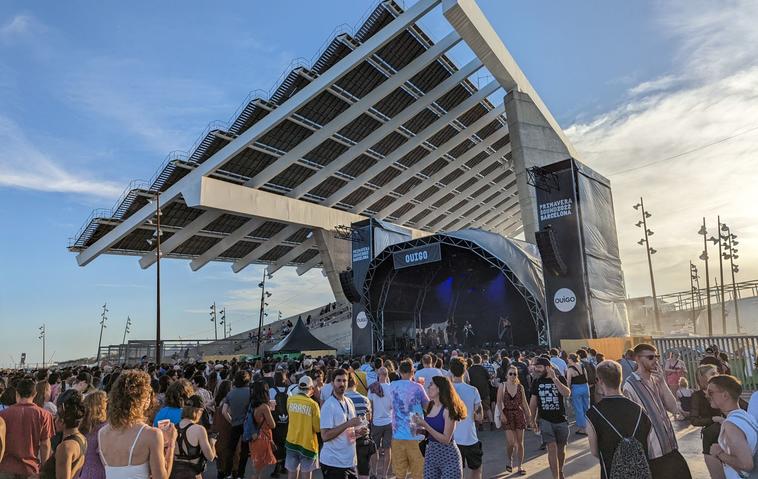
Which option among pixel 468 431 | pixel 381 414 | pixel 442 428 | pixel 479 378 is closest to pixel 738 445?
pixel 442 428

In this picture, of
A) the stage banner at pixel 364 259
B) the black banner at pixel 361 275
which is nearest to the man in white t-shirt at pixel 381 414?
the stage banner at pixel 364 259

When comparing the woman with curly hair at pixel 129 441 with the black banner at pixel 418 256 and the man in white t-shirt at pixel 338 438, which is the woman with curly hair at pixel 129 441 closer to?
the man in white t-shirt at pixel 338 438

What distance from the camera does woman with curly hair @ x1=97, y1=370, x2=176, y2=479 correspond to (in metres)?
2.89

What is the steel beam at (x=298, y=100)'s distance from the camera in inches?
1130

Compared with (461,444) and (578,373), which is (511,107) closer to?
(578,373)

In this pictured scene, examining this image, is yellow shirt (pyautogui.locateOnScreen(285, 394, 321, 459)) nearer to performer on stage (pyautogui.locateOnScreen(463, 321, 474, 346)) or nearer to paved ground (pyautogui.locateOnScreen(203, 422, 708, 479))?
paved ground (pyautogui.locateOnScreen(203, 422, 708, 479))

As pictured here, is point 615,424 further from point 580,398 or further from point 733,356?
point 733,356

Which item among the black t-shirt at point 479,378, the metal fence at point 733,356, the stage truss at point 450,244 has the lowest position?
A: the metal fence at point 733,356

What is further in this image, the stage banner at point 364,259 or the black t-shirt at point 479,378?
the stage banner at point 364,259

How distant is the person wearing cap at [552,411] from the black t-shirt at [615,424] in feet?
8.98

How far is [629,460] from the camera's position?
333 cm

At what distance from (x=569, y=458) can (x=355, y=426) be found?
447cm

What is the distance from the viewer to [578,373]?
8.38m

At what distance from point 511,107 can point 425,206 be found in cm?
1427
